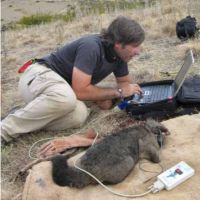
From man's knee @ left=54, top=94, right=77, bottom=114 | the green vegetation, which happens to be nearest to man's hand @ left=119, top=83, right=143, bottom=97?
man's knee @ left=54, top=94, right=77, bottom=114

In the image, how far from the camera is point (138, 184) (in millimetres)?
3383

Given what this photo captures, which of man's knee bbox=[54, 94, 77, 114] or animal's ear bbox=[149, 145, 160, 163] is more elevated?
man's knee bbox=[54, 94, 77, 114]

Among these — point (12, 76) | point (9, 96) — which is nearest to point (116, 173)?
point (9, 96)

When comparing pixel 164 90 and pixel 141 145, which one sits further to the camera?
pixel 164 90

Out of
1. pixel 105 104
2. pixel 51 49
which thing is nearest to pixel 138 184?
pixel 105 104

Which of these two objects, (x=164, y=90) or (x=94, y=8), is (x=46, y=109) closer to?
(x=164, y=90)

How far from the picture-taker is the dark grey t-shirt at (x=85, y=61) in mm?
4465

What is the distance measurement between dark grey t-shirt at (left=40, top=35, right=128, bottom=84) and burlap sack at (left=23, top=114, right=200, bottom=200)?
1158mm

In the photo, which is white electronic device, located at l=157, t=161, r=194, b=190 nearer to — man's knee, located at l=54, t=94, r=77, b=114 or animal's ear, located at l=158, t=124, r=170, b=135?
animal's ear, located at l=158, t=124, r=170, b=135

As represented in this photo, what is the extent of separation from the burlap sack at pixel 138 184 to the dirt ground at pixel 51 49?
9.9 inches

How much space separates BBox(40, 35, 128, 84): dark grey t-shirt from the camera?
14.6 feet

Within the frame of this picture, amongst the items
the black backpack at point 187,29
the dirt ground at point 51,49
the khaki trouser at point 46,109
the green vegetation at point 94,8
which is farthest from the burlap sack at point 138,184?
the green vegetation at point 94,8

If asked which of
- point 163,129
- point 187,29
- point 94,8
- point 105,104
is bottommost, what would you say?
point 94,8

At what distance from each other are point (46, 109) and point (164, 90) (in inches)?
48.6
